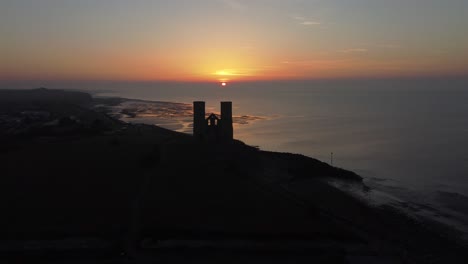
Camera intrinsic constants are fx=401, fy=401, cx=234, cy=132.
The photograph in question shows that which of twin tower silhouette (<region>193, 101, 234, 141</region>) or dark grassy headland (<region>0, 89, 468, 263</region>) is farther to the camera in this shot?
twin tower silhouette (<region>193, 101, 234, 141</region>)

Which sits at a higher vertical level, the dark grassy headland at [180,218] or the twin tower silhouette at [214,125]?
the twin tower silhouette at [214,125]

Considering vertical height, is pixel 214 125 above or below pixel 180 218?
above

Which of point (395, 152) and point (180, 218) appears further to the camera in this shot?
point (395, 152)

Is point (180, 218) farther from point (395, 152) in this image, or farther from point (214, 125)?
point (395, 152)

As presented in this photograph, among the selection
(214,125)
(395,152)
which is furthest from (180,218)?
(395,152)

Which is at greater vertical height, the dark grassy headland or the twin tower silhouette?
the twin tower silhouette

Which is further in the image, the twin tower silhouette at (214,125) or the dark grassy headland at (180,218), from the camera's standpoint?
the twin tower silhouette at (214,125)
